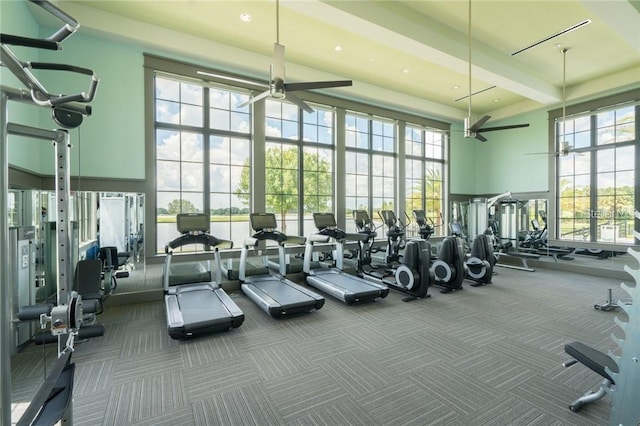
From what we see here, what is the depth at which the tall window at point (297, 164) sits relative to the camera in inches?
267

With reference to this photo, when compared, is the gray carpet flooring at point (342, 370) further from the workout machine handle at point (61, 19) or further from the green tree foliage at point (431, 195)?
the green tree foliage at point (431, 195)

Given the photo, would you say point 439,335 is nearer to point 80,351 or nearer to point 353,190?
point 80,351

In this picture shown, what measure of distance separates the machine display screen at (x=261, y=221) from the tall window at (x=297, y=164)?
4.48 ft

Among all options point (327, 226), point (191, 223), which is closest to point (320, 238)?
point (327, 226)

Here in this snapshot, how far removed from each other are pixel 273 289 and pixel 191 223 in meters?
1.66

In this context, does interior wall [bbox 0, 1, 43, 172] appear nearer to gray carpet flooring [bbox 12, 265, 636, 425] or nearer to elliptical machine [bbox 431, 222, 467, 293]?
gray carpet flooring [bbox 12, 265, 636, 425]

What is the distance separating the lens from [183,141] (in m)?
5.88

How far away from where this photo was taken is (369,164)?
818cm

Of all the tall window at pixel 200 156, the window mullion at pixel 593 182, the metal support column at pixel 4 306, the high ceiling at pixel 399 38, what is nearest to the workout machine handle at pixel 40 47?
the metal support column at pixel 4 306

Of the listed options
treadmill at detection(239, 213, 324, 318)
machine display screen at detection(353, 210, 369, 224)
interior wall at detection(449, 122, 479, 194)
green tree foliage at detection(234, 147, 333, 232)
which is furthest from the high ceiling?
treadmill at detection(239, 213, 324, 318)

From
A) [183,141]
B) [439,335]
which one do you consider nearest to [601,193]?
[439,335]

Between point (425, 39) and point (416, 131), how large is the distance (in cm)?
440

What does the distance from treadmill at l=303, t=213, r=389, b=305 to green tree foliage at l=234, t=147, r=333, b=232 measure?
1.27m

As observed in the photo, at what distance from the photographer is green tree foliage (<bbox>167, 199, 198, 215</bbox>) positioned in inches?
227
